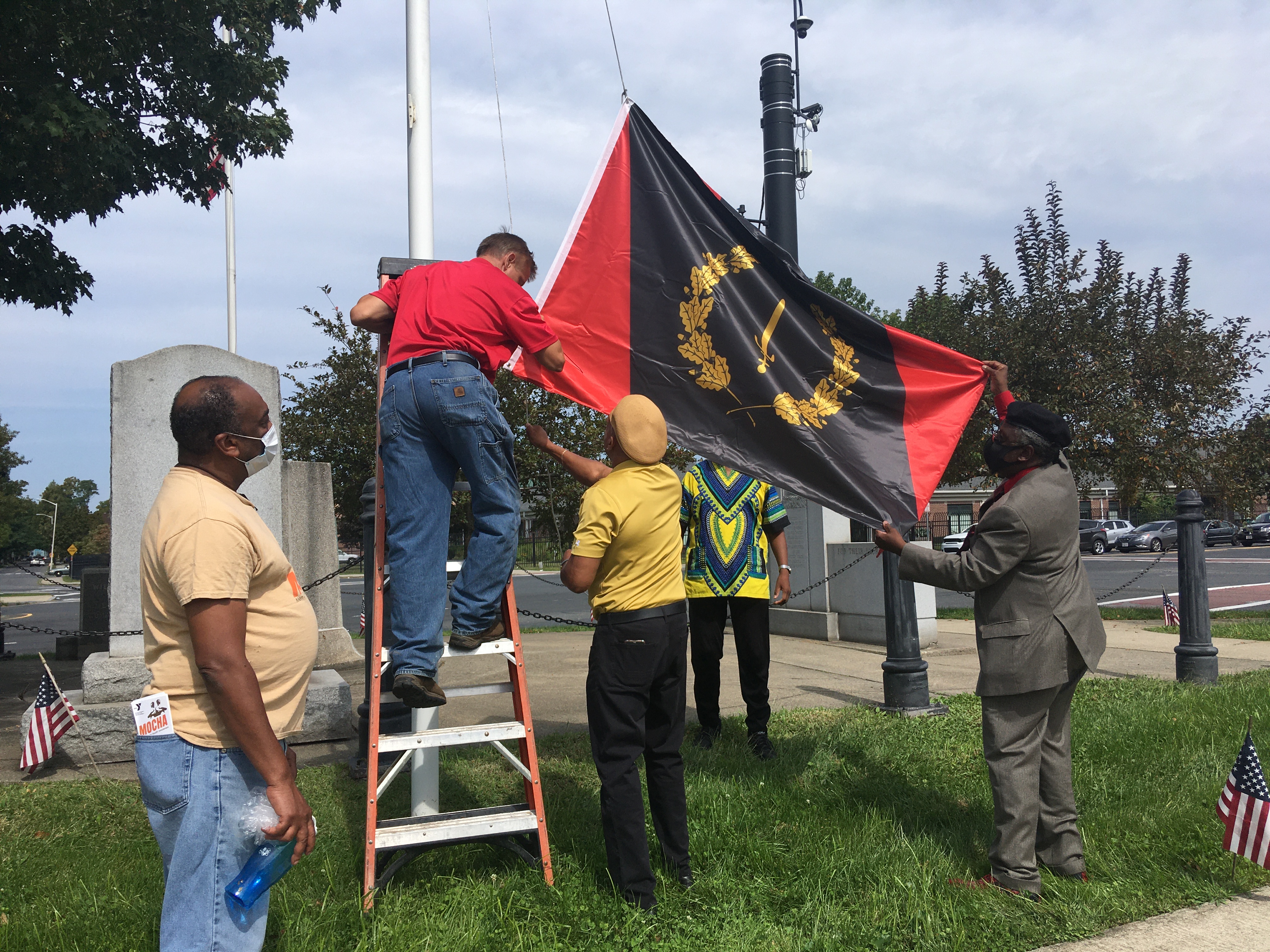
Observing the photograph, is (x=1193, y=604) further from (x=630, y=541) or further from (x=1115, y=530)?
(x=1115, y=530)

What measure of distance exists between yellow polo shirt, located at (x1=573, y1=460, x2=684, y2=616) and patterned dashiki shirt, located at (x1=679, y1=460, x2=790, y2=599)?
2.05m

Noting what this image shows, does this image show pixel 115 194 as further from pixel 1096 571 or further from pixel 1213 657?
pixel 1096 571

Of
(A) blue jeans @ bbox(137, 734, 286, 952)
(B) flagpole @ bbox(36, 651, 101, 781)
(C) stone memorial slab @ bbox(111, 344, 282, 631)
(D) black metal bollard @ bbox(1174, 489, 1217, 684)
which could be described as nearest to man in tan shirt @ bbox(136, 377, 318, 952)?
(A) blue jeans @ bbox(137, 734, 286, 952)

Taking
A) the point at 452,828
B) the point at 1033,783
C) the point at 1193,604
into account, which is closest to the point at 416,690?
the point at 452,828

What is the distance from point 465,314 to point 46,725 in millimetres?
3954

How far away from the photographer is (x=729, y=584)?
5.80 meters

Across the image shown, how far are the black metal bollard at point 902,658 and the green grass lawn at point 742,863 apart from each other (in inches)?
37.0

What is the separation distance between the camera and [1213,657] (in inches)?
310

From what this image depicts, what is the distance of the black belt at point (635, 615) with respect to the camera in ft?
11.9

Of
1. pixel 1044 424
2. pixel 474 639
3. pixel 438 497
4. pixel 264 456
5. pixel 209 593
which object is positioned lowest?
pixel 474 639

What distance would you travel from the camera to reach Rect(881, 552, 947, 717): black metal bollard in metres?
6.86

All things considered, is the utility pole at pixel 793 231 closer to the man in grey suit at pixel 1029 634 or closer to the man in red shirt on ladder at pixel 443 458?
the man in grey suit at pixel 1029 634

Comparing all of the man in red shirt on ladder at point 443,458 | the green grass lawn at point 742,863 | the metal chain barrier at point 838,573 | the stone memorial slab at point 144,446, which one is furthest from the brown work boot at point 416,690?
the metal chain barrier at point 838,573

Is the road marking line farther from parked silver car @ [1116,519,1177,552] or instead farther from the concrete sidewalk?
parked silver car @ [1116,519,1177,552]
